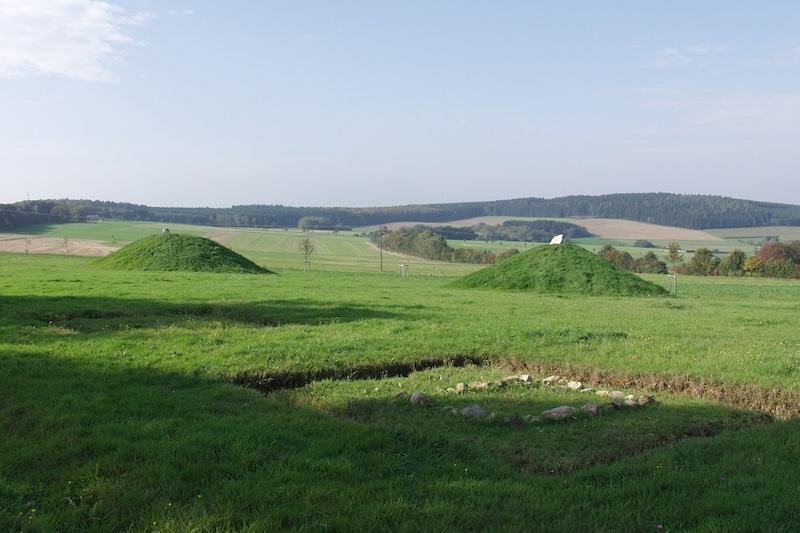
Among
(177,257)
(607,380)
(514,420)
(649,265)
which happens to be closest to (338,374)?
(514,420)

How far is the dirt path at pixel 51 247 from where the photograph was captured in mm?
78500

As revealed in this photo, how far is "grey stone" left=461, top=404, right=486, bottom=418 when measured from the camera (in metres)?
10.0

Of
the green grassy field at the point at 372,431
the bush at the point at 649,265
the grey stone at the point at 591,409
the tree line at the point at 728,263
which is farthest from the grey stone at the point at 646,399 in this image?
the bush at the point at 649,265

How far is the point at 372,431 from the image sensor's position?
339 inches

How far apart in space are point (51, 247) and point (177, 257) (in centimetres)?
4499

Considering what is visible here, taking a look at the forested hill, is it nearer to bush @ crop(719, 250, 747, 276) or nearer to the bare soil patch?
bush @ crop(719, 250, 747, 276)

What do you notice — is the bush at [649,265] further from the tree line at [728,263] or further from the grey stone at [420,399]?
the grey stone at [420,399]

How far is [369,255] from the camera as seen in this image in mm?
107938

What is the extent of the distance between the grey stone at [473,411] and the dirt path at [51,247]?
75.7 meters

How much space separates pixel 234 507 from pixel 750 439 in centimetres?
697

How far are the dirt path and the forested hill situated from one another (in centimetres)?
3920

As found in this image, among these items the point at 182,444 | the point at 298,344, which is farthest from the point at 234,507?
the point at 298,344

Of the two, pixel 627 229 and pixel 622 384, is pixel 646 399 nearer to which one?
pixel 622 384

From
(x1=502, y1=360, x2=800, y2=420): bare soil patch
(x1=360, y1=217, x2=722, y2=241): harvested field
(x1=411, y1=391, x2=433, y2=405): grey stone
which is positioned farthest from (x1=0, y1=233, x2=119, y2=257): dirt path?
(x1=360, y1=217, x2=722, y2=241): harvested field
